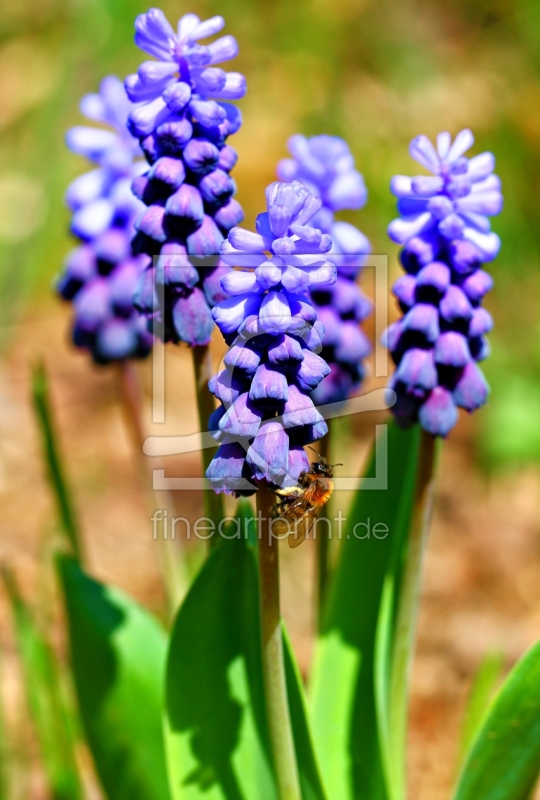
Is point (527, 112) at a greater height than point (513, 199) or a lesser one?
greater

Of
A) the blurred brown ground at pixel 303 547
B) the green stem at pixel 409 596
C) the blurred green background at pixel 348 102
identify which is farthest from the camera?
the blurred green background at pixel 348 102

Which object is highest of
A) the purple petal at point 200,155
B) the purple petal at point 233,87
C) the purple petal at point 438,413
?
the purple petal at point 233,87

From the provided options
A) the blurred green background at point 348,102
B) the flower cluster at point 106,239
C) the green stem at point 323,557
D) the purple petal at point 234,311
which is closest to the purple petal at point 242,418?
the purple petal at point 234,311

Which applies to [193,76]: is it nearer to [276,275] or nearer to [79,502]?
[276,275]

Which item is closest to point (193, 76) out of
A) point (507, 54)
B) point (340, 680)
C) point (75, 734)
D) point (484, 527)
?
point (340, 680)

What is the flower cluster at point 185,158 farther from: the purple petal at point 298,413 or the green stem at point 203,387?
the purple petal at point 298,413

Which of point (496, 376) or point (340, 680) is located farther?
point (496, 376)

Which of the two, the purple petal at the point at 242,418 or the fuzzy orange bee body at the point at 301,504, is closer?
the purple petal at the point at 242,418

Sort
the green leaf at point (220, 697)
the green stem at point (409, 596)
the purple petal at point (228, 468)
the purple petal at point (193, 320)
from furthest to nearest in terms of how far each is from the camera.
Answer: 1. the green stem at point (409, 596)
2. the green leaf at point (220, 697)
3. the purple petal at point (193, 320)
4. the purple petal at point (228, 468)
